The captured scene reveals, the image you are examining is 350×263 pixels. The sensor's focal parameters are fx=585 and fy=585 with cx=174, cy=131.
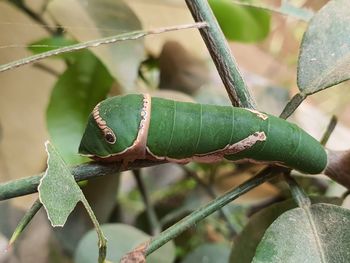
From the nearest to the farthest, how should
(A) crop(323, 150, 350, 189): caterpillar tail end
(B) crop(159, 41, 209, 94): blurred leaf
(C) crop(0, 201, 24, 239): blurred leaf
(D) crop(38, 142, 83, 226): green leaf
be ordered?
(D) crop(38, 142, 83, 226): green leaf, (A) crop(323, 150, 350, 189): caterpillar tail end, (C) crop(0, 201, 24, 239): blurred leaf, (B) crop(159, 41, 209, 94): blurred leaf

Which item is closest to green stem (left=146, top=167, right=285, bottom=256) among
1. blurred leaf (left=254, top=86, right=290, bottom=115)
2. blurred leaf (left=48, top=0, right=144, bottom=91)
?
blurred leaf (left=48, top=0, right=144, bottom=91)

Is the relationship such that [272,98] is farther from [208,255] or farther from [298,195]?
[298,195]

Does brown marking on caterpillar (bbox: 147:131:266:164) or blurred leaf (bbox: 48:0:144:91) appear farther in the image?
blurred leaf (bbox: 48:0:144:91)

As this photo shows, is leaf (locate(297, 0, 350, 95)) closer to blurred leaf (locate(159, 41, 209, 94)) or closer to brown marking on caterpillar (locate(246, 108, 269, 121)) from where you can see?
brown marking on caterpillar (locate(246, 108, 269, 121))

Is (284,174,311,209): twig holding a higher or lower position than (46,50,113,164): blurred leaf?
higher

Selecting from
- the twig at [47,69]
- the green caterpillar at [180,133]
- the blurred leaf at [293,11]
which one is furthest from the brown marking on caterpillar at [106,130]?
the twig at [47,69]

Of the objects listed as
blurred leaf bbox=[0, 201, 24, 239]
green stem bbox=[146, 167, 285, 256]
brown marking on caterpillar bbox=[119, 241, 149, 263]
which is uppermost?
green stem bbox=[146, 167, 285, 256]
